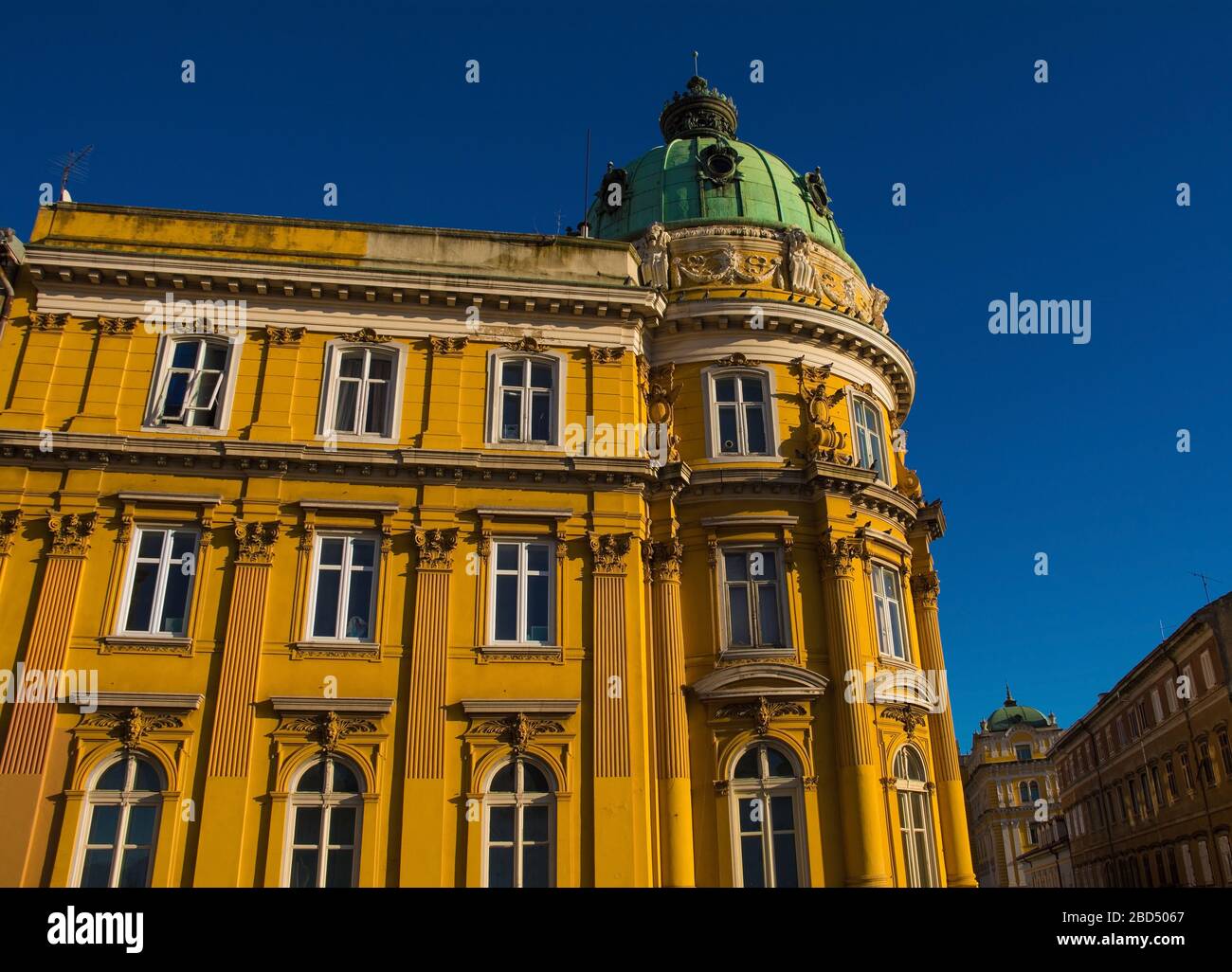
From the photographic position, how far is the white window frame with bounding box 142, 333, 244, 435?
23312mm

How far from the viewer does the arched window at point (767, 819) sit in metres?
22.5

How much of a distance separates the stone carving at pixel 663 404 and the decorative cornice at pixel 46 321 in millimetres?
14821

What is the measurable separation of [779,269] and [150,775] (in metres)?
21.9

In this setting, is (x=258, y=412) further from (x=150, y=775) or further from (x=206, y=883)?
(x=206, y=883)

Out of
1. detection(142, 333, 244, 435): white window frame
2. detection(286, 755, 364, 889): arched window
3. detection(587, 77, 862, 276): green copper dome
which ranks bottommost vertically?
detection(286, 755, 364, 889): arched window

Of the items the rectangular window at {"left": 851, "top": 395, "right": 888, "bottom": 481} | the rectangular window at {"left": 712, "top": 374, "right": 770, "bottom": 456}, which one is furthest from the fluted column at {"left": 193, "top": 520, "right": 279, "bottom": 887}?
the rectangular window at {"left": 851, "top": 395, "right": 888, "bottom": 481}

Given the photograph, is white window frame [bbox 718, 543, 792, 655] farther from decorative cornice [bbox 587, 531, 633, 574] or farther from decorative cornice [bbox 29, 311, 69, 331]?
decorative cornice [bbox 29, 311, 69, 331]

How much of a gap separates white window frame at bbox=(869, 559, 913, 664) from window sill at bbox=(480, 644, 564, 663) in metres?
8.94

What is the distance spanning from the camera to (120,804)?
1997cm

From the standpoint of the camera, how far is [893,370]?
1190 inches

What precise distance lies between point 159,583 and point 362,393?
6440 mm

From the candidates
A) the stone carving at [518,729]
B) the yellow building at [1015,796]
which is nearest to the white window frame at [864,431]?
the stone carving at [518,729]

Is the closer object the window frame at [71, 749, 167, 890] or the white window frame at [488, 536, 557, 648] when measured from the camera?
the window frame at [71, 749, 167, 890]

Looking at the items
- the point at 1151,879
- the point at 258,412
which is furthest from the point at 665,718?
the point at 1151,879
